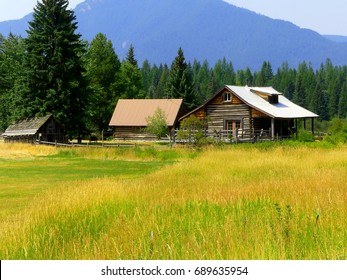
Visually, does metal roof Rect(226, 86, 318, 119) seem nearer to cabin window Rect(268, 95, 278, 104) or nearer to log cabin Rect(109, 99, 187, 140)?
cabin window Rect(268, 95, 278, 104)

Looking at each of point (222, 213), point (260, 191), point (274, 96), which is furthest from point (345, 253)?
point (274, 96)

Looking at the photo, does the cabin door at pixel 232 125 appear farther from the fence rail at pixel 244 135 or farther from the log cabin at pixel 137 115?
the log cabin at pixel 137 115

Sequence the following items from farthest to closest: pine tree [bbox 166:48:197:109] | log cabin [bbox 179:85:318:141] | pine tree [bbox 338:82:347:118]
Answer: pine tree [bbox 338:82:347:118]
pine tree [bbox 166:48:197:109]
log cabin [bbox 179:85:318:141]

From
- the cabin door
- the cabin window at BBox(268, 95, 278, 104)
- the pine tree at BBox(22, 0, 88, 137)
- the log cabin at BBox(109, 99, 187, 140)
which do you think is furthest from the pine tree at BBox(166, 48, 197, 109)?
the pine tree at BBox(22, 0, 88, 137)

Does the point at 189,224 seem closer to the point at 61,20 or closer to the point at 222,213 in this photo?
the point at 222,213

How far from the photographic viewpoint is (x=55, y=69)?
2098 inches

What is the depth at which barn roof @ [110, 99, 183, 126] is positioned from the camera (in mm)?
69438

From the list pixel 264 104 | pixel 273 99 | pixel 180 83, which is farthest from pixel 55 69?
pixel 180 83

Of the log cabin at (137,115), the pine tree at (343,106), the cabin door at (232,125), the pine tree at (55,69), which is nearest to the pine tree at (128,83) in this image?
the log cabin at (137,115)

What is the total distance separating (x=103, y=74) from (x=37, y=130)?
3233 centimetres

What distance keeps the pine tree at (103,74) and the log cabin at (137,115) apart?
7676 millimetres

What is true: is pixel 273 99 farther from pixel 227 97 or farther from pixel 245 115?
pixel 245 115

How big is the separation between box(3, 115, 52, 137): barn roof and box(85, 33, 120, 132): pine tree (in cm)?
2326
